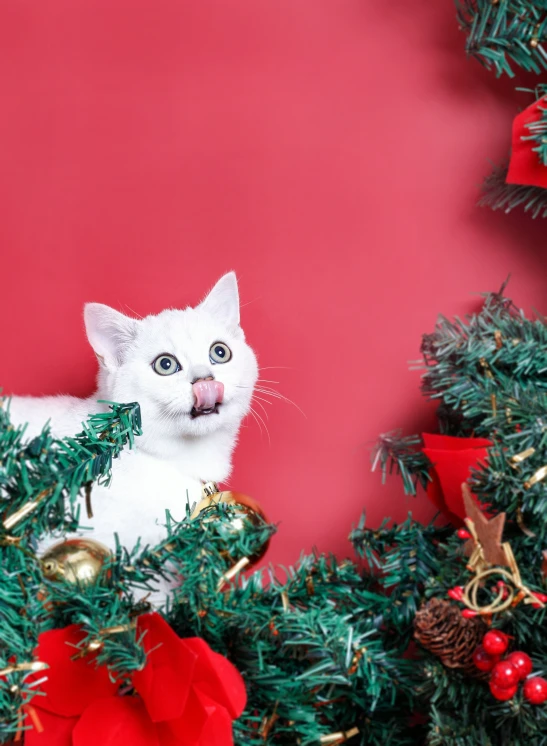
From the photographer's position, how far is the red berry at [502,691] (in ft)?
1.89

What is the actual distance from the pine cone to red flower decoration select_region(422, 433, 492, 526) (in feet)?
0.57

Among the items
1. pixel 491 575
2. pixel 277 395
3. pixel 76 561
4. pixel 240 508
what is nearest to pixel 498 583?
pixel 491 575

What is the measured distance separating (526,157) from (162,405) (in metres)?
0.57

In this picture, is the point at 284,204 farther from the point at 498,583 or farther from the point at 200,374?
the point at 498,583

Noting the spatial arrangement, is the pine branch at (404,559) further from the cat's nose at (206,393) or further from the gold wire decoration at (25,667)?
the gold wire decoration at (25,667)

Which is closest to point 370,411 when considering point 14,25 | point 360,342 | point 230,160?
point 360,342

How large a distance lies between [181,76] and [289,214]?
0.25 metres

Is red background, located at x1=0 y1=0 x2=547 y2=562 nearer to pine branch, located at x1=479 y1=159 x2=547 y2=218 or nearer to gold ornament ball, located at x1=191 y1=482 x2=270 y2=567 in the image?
pine branch, located at x1=479 y1=159 x2=547 y2=218

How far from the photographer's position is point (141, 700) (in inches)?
21.7

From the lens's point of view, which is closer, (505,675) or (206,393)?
(505,675)

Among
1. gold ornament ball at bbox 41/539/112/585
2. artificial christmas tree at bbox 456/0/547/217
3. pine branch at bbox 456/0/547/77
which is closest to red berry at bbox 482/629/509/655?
gold ornament ball at bbox 41/539/112/585

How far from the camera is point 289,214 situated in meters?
1.02

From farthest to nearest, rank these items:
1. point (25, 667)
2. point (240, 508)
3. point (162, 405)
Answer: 1. point (162, 405)
2. point (240, 508)
3. point (25, 667)

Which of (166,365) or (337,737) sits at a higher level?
(166,365)
